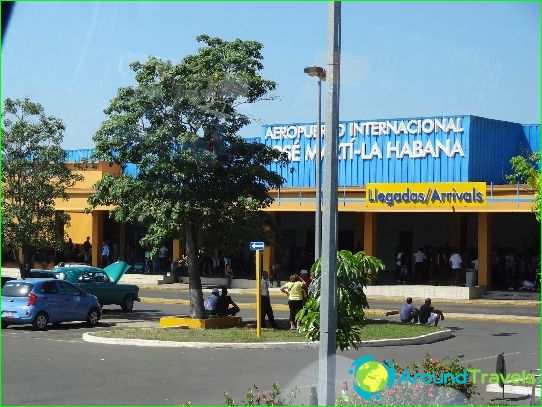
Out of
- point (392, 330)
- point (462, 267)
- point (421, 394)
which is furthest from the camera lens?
point (462, 267)

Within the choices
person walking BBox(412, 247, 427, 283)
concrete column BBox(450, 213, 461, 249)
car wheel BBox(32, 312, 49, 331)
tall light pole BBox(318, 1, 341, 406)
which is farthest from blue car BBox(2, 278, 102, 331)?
concrete column BBox(450, 213, 461, 249)

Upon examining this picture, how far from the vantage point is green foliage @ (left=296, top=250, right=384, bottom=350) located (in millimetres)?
15047

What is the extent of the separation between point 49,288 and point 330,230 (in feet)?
51.9

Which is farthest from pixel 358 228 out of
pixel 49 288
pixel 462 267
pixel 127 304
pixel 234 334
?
pixel 234 334

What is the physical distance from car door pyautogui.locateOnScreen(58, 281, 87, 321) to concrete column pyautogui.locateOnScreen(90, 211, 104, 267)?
24.3 metres

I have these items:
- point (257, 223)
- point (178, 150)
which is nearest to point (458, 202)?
point (257, 223)

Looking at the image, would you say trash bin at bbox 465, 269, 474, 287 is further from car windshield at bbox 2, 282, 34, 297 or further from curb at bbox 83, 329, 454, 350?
car windshield at bbox 2, 282, 34, 297

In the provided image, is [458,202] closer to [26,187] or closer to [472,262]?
[472,262]

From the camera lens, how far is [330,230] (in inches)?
467

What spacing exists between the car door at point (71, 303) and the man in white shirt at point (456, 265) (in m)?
19.1

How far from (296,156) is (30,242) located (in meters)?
18.0

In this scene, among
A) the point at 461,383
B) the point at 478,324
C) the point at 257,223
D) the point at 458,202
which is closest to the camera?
the point at 461,383

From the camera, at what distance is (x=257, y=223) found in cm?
2720

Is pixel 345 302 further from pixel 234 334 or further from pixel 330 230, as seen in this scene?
pixel 234 334
